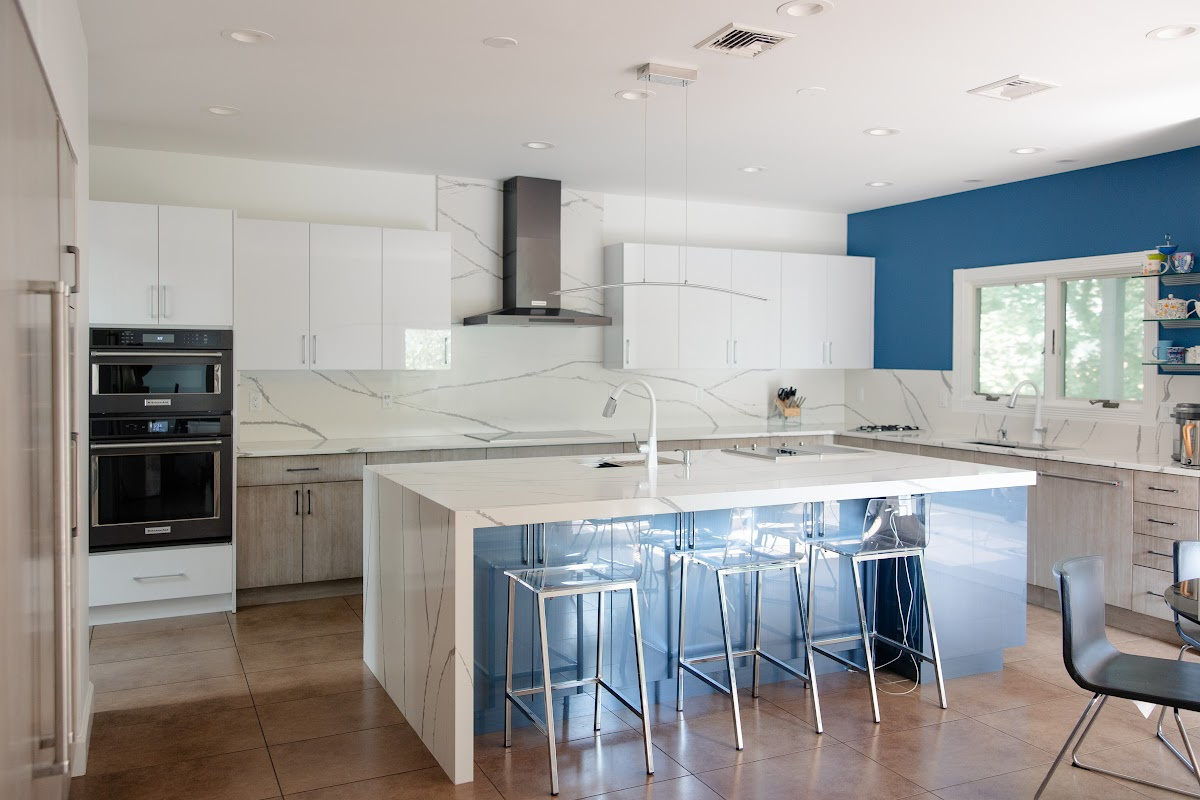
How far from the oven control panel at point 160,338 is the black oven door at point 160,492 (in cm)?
49

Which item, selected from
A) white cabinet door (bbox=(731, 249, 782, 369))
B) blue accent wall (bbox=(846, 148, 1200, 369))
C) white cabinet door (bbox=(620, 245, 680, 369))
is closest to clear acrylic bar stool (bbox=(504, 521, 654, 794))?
white cabinet door (bbox=(620, 245, 680, 369))

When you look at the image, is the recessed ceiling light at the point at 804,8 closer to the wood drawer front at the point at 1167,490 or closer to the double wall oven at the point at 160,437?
the wood drawer front at the point at 1167,490

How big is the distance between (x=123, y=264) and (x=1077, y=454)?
5.15m

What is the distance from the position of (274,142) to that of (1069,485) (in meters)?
4.64

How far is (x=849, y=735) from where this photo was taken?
11.3ft

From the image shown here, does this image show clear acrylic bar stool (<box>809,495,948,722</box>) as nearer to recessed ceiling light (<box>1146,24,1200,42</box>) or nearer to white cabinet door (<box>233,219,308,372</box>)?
recessed ceiling light (<box>1146,24,1200,42</box>)

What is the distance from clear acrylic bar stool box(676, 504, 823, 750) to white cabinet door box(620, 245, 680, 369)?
2646 mm

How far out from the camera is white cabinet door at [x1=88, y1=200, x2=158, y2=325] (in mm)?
4738

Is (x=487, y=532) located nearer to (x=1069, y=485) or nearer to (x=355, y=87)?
(x=355, y=87)

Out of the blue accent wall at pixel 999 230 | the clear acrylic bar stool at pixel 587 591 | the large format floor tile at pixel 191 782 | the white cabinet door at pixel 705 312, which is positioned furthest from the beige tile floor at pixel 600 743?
the white cabinet door at pixel 705 312

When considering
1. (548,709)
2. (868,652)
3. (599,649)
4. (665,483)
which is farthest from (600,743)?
(868,652)

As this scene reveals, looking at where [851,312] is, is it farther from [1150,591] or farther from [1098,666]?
[1098,666]

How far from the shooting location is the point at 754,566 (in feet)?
11.4

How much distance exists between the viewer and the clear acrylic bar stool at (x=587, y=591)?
3.06 m
